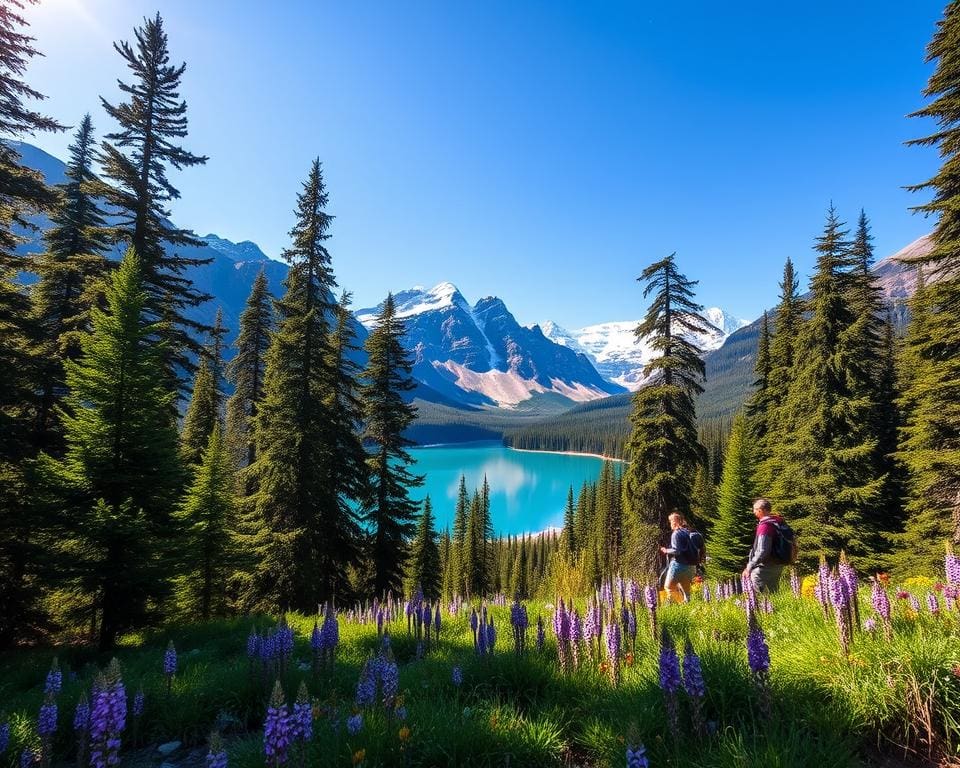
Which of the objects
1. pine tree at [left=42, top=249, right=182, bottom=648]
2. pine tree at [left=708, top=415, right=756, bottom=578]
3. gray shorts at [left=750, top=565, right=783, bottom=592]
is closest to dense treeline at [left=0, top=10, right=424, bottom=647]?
pine tree at [left=42, top=249, right=182, bottom=648]

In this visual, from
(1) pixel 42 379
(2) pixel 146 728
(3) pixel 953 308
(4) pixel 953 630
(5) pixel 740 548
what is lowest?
(5) pixel 740 548

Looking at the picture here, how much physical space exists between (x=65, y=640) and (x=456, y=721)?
16.1 m

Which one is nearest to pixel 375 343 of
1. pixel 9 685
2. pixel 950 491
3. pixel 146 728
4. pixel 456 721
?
pixel 9 685

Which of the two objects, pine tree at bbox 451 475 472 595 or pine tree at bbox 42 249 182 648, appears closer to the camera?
pine tree at bbox 42 249 182 648

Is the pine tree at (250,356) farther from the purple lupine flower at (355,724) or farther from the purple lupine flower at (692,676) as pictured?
the purple lupine flower at (692,676)

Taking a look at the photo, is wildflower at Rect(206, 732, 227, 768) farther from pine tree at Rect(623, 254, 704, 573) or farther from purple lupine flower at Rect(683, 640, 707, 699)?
pine tree at Rect(623, 254, 704, 573)

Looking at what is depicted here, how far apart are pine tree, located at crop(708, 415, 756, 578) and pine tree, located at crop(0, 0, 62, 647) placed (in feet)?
95.5

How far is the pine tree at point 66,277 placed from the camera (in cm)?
1354

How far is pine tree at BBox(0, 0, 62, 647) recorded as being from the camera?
35.3ft

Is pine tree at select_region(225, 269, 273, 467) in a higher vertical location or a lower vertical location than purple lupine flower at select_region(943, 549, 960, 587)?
higher

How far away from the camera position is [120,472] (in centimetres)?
994

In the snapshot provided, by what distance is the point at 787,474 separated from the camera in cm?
2109

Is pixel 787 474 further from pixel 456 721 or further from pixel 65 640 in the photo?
pixel 65 640

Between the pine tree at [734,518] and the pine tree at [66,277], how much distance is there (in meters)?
30.7
